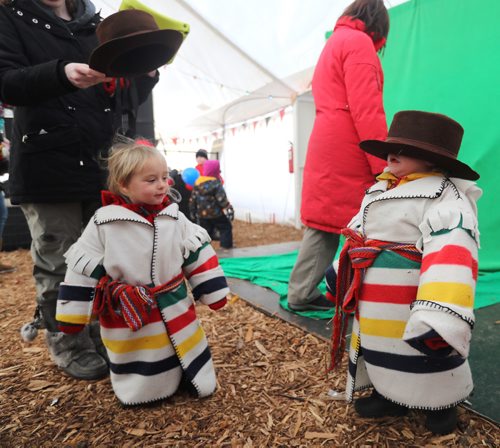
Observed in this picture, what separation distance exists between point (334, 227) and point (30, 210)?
150 cm

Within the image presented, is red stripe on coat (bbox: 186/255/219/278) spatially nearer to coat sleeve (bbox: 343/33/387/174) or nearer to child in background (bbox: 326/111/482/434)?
child in background (bbox: 326/111/482/434)

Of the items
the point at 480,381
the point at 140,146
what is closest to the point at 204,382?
the point at 140,146

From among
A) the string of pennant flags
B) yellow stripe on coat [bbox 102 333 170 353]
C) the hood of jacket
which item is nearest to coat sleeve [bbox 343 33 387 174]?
the hood of jacket

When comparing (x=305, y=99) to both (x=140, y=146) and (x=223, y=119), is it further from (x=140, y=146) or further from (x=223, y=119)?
(x=140, y=146)

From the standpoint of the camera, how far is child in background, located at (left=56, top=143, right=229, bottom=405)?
4.61 feet

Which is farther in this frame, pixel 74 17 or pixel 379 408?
pixel 74 17

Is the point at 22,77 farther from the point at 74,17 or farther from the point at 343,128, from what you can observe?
the point at 343,128

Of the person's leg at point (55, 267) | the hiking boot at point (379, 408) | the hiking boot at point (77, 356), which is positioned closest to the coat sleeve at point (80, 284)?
the person's leg at point (55, 267)

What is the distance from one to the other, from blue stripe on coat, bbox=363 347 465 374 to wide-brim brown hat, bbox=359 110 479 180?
57 centimetres

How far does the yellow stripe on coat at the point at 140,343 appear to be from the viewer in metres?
1.46

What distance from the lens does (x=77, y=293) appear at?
1.41m

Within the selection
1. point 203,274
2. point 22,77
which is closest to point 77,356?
point 203,274

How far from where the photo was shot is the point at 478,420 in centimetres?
134

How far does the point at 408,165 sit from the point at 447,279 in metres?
0.42
